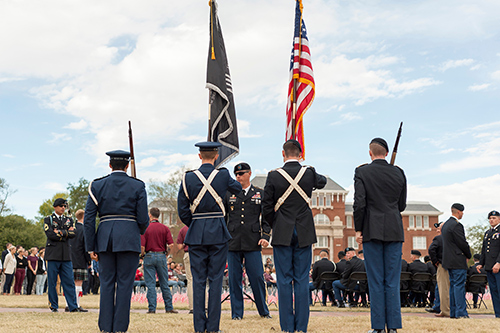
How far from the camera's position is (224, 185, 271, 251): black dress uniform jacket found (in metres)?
8.59

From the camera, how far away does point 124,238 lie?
6559 millimetres

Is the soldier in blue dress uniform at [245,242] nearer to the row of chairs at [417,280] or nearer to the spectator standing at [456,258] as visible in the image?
the spectator standing at [456,258]

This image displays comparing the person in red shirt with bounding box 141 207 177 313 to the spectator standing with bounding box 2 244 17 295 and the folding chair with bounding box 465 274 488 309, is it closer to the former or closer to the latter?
the folding chair with bounding box 465 274 488 309

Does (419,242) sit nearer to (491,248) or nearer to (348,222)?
(348,222)

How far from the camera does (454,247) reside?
10547 millimetres

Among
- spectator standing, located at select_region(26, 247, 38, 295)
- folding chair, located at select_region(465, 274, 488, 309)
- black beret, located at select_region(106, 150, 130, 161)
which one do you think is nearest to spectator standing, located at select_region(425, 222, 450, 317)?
folding chair, located at select_region(465, 274, 488, 309)

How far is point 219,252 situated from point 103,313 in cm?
166

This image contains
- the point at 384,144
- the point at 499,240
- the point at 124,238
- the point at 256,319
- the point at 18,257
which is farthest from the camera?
the point at 18,257

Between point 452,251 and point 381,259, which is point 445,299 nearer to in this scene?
point 452,251

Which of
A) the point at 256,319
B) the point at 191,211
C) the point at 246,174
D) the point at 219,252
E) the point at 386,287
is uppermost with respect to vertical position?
the point at 246,174

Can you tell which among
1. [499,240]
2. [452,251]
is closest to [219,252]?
[452,251]

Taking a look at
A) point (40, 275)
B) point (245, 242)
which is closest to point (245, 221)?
point (245, 242)

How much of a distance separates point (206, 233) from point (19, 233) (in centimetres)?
4444

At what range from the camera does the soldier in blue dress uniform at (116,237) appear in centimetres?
656
